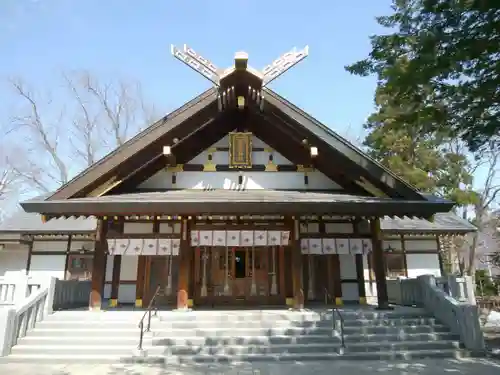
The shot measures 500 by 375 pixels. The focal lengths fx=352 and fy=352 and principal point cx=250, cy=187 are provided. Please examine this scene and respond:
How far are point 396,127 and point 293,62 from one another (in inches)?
198

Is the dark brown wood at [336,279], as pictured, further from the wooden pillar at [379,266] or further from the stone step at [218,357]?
the stone step at [218,357]

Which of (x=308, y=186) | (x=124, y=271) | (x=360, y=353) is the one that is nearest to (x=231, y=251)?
(x=308, y=186)

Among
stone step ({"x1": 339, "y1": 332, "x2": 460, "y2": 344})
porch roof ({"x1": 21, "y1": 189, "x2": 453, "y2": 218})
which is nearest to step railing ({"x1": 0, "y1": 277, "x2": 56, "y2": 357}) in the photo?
porch roof ({"x1": 21, "y1": 189, "x2": 453, "y2": 218})

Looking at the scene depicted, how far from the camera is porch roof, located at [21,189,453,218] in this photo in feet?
31.7

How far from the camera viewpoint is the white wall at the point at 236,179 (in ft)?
38.5

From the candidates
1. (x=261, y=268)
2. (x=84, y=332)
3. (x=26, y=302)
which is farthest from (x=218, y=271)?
(x=26, y=302)

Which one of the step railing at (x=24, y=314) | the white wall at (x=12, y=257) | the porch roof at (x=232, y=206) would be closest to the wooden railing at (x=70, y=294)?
the step railing at (x=24, y=314)

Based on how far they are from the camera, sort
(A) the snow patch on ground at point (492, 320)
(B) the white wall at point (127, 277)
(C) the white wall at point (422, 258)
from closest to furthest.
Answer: (B) the white wall at point (127, 277) < (A) the snow patch on ground at point (492, 320) < (C) the white wall at point (422, 258)

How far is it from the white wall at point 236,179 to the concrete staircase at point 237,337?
13.5 feet

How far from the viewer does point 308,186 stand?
11867mm

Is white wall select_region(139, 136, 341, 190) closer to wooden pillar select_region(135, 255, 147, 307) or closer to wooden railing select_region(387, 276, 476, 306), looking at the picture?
wooden pillar select_region(135, 255, 147, 307)

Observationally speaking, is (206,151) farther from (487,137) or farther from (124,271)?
(487,137)

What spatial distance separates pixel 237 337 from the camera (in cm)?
825

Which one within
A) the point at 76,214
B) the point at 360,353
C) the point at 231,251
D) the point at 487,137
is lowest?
the point at 360,353
